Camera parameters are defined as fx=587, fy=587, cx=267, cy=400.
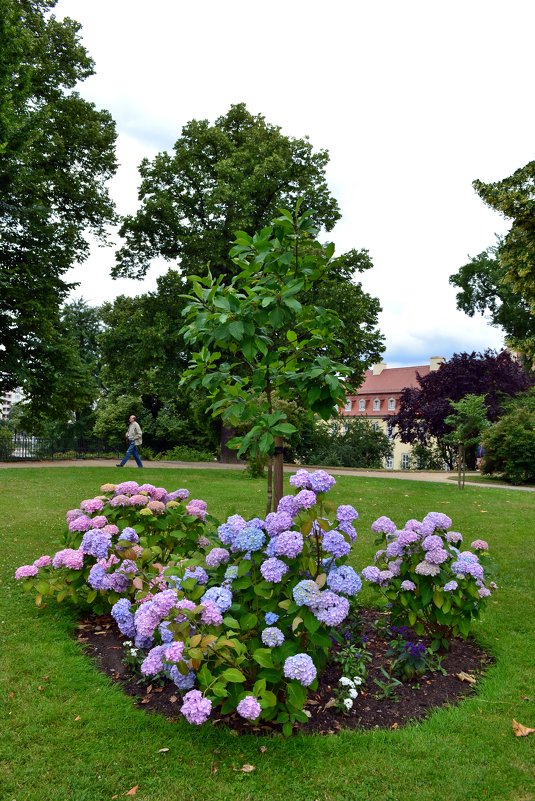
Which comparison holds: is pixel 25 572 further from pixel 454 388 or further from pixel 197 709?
pixel 454 388

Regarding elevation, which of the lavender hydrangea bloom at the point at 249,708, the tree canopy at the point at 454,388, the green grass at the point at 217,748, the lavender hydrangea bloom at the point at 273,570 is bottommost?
the green grass at the point at 217,748

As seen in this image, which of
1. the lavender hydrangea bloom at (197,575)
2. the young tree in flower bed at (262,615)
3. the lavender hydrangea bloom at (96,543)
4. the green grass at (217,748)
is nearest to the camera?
the green grass at (217,748)

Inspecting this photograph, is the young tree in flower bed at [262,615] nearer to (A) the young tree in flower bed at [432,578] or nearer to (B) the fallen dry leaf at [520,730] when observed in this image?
(A) the young tree in flower bed at [432,578]

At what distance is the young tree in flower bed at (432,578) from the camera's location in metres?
3.64

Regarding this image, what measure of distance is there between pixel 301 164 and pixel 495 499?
14.2 meters

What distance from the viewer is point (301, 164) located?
21.3 metres

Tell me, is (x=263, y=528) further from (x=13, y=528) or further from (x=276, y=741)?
(x=13, y=528)

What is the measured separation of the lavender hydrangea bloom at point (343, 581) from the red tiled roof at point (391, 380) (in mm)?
52211

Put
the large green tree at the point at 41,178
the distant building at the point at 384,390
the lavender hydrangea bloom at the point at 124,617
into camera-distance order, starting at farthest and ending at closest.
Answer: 1. the distant building at the point at 384,390
2. the large green tree at the point at 41,178
3. the lavender hydrangea bloom at the point at 124,617

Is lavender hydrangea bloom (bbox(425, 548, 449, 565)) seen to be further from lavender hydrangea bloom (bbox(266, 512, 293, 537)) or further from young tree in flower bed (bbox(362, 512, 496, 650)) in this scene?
lavender hydrangea bloom (bbox(266, 512, 293, 537))

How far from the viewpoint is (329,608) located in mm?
2986

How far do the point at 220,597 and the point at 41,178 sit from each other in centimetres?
1752

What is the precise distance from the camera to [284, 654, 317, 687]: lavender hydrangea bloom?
2807mm

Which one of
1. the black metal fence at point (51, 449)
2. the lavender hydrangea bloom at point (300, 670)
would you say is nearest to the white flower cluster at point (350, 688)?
the lavender hydrangea bloom at point (300, 670)
